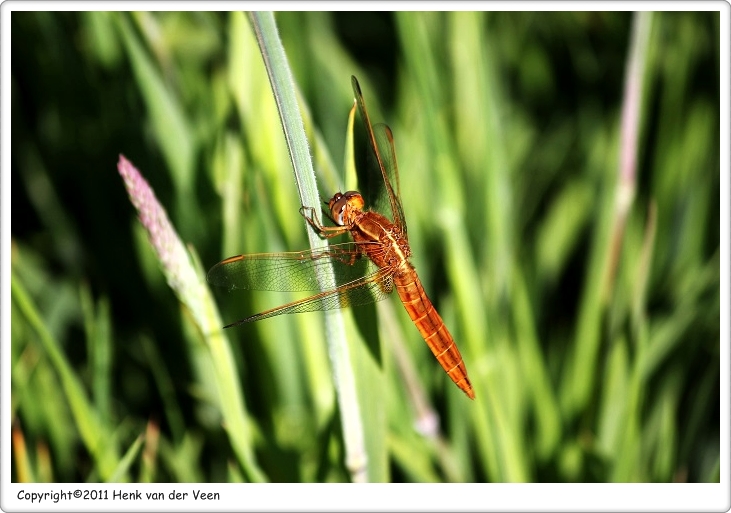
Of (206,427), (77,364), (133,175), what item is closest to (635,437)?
(206,427)

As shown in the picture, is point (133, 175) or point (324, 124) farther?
point (324, 124)

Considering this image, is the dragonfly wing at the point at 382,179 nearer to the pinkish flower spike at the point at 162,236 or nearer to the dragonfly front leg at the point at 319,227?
the dragonfly front leg at the point at 319,227

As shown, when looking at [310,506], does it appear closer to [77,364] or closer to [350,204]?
[350,204]

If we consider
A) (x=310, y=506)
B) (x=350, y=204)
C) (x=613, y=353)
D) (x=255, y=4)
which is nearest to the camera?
(x=255, y=4)

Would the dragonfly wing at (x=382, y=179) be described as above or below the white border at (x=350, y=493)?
above

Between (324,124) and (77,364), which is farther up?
(324,124)

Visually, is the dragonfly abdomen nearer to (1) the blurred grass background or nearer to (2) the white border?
(1) the blurred grass background

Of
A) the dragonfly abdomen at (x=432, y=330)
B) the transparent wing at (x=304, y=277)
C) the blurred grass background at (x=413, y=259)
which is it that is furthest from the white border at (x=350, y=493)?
the transparent wing at (x=304, y=277)
